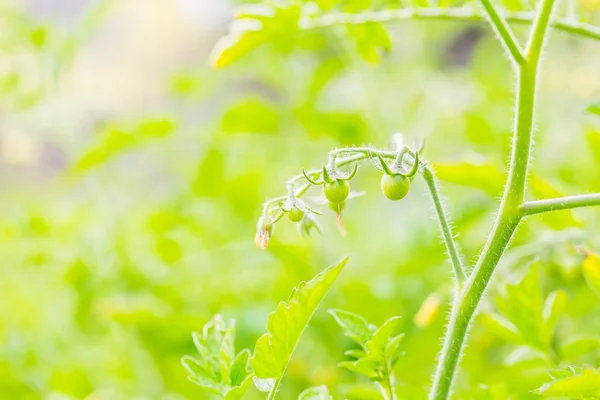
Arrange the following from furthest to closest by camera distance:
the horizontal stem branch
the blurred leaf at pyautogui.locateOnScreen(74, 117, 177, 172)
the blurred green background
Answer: the blurred leaf at pyautogui.locateOnScreen(74, 117, 177, 172), the blurred green background, the horizontal stem branch

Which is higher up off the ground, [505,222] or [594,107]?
[594,107]

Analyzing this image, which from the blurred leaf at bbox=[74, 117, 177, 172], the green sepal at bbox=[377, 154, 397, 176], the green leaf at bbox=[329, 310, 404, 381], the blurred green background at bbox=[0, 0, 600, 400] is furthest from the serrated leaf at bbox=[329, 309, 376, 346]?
the blurred leaf at bbox=[74, 117, 177, 172]

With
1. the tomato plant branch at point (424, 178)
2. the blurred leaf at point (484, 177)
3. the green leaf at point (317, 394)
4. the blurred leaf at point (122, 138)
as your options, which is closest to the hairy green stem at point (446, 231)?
the tomato plant branch at point (424, 178)

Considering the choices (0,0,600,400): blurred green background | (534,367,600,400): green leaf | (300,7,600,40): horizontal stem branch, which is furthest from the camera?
(0,0,600,400): blurred green background

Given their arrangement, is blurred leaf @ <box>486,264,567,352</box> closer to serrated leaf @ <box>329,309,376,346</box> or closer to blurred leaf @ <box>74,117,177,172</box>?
serrated leaf @ <box>329,309,376,346</box>

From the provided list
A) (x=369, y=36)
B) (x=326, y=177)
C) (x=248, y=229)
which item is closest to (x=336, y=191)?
(x=326, y=177)

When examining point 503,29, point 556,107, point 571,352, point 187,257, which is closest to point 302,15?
point 503,29

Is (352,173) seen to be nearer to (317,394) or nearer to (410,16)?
(317,394)
